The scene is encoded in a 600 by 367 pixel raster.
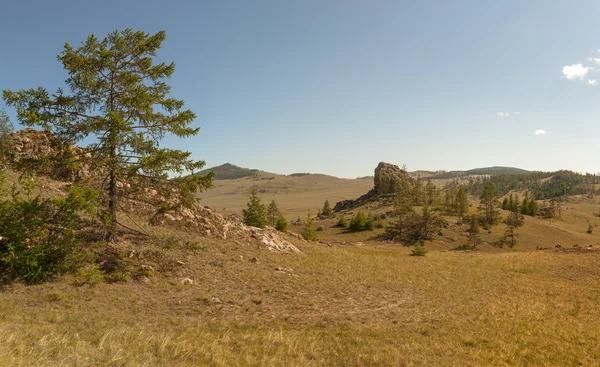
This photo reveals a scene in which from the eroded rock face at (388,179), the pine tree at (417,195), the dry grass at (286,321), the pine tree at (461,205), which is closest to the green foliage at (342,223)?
the pine tree at (461,205)

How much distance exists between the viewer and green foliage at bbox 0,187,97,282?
12539 millimetres

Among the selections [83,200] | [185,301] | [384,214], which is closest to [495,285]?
[185,301]

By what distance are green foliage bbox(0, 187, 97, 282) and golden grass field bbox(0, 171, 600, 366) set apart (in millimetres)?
841

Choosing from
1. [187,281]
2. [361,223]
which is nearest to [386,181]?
[361,223]

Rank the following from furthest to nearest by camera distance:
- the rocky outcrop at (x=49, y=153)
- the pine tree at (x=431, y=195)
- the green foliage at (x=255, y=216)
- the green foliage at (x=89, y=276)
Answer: the pine tree at (x=431, y=195), the green foliage at (x=255, y=216), the rocky outcrop at (x=49, y=153), the green foliage at (x=89, y=276)

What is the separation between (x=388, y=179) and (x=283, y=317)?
395 feet

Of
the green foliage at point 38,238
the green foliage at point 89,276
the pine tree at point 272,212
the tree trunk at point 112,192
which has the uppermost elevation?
the tree trunk at point 112,192

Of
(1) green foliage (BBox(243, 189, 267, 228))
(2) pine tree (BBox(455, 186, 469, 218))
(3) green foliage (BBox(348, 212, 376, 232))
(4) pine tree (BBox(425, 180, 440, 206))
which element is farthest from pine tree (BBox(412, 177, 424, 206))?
(1) green foliage (BBox(243, 189, 267, 228))

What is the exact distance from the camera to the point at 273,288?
1716cm

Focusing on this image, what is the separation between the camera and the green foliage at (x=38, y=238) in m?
12.5

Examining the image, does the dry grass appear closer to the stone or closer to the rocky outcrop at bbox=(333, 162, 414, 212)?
the stone

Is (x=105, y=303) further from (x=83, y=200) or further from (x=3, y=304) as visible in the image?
(x=83, y=200)

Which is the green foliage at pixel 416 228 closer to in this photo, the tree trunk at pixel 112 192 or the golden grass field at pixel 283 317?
the golden grass field at pixel 283 317

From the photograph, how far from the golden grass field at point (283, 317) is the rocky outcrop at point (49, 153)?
3.66m
